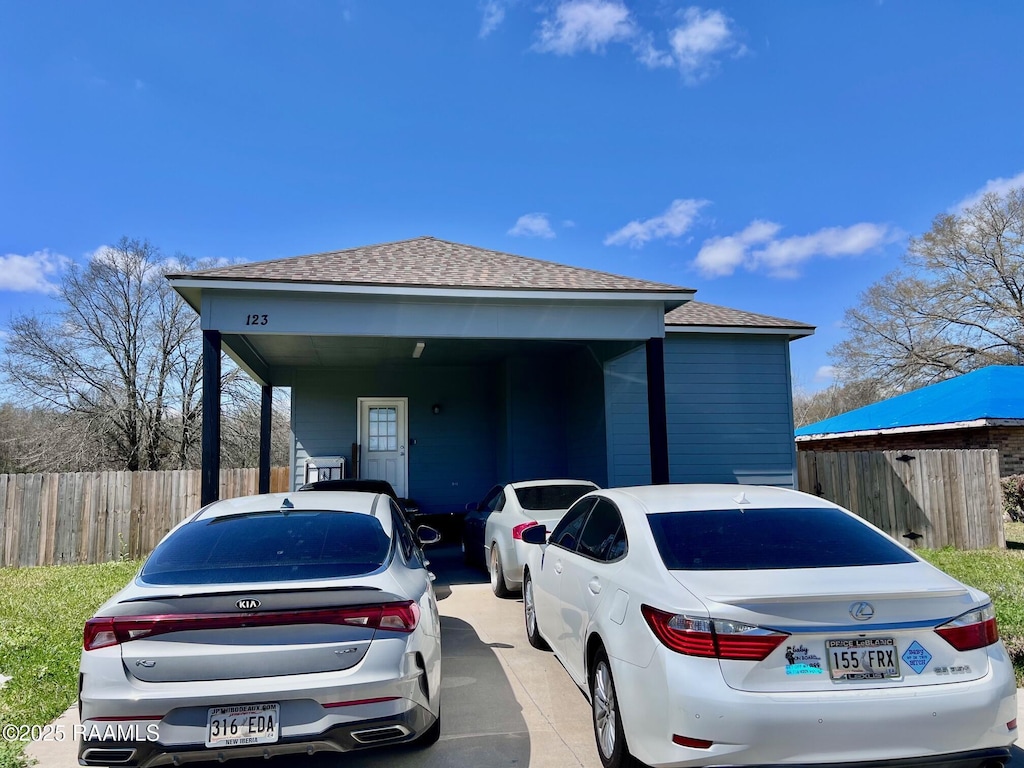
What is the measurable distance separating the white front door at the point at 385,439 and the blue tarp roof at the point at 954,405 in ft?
50.4

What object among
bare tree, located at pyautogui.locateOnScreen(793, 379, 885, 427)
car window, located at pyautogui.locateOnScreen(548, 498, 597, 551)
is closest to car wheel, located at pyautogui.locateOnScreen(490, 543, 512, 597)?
car window, located at pyautogui.locateOnScreen(548, 498, 597, 551)

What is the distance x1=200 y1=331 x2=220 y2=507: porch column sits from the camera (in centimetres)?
915

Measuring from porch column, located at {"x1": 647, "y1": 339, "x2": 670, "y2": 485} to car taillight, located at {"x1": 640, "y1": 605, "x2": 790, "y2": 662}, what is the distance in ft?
23.9

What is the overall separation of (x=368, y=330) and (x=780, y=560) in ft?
23.6

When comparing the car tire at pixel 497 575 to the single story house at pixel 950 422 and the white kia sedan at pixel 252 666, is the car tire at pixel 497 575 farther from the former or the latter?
the single story house at pixel 950 422

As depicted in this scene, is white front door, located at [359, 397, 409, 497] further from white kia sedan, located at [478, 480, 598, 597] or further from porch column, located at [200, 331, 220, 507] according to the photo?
white kia sedan, located at [478, 480, 598, 597]

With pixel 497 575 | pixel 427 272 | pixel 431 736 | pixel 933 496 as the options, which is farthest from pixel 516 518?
pixel 933 496

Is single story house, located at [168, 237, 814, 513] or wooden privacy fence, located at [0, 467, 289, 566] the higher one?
single story house, located at [168, 237, 814, 513]

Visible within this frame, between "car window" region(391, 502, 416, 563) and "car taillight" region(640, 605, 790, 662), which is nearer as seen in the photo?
"car taillight" region(640, 605, 790, 662)

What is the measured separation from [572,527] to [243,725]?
282 cm

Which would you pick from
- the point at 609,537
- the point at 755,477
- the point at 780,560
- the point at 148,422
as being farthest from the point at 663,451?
the point at 148,422

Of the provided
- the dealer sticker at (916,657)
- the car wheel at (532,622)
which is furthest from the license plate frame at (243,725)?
the car wheel at (532,622)

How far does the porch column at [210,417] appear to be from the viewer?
30.0ft

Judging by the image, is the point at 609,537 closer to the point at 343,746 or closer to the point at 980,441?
the point at 343,746
